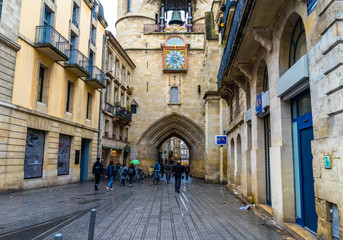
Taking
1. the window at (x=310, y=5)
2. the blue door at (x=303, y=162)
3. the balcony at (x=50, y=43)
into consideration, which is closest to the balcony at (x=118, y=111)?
the balcony at (x=50, y=43)

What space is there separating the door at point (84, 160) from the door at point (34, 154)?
5051 mm

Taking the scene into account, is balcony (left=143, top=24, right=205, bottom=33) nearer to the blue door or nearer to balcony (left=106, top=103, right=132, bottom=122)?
balcony (left=106, top=103, right=132, bottom=122)

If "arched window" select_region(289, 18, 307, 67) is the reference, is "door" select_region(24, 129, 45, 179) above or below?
below

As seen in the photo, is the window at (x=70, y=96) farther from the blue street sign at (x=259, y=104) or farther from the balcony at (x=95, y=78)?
the blue street sign at (x=259, y=104)

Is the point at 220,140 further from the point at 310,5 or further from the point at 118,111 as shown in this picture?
the point at 310,5

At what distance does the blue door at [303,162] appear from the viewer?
495 cm

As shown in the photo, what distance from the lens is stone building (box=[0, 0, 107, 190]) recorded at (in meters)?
11.0

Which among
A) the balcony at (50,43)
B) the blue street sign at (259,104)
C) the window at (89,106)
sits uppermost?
the balcony at (50,43)

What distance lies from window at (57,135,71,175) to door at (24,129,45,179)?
1.68 meters

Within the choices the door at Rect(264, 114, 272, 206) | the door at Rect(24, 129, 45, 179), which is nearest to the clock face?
the door at Rect(24, 129, 45, 179)

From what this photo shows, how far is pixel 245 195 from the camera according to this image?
9.92m

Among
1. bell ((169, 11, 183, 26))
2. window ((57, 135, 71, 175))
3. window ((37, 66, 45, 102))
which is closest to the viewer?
window ((37, 66, 45, 102))

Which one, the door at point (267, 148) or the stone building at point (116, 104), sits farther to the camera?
the stone building at point (116, 104)

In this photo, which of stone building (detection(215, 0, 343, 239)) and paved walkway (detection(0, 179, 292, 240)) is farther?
paved walkway (detection(0, 179, 292, 240))
